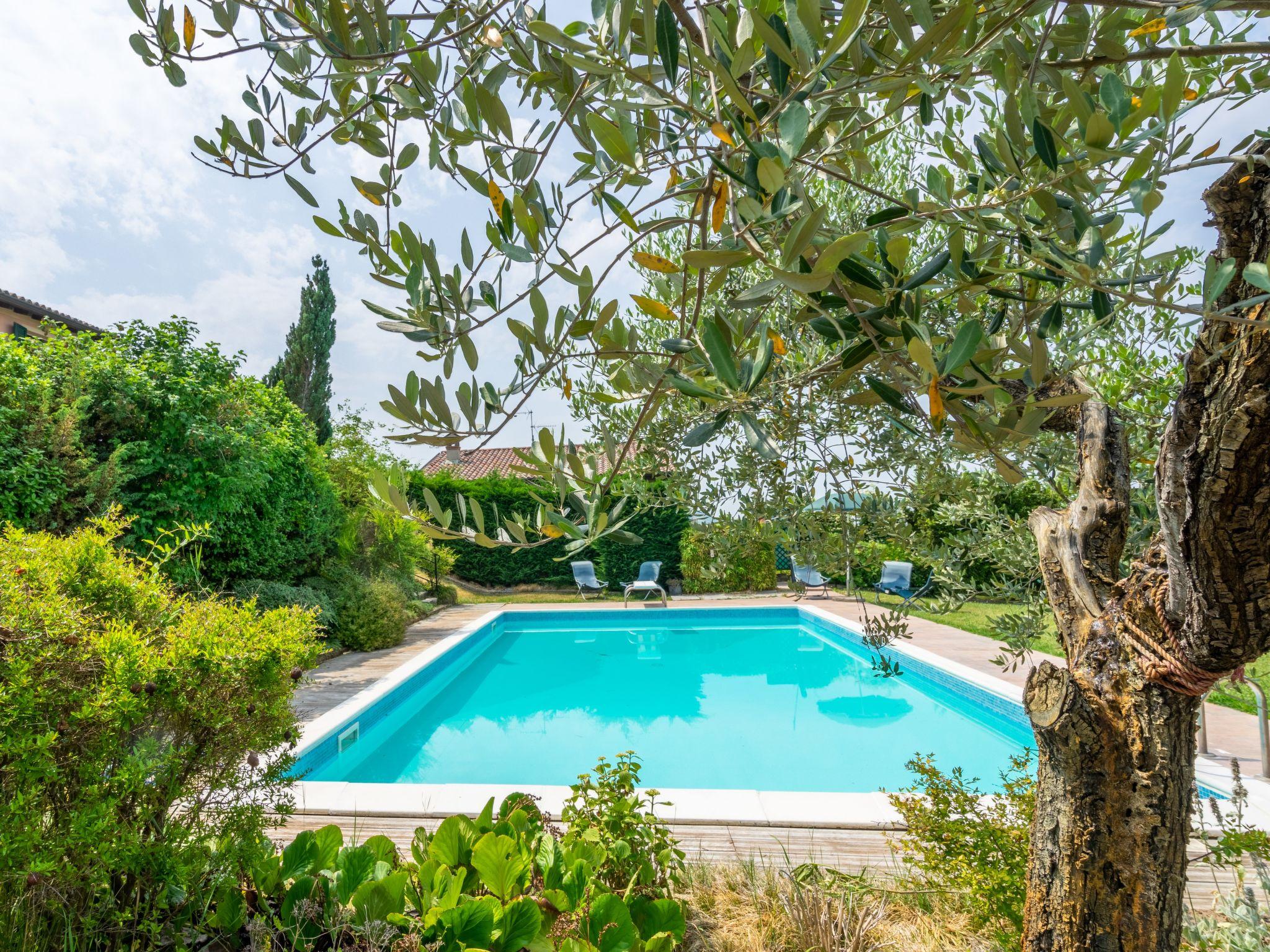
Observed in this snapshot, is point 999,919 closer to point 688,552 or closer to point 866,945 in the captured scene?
point 866,945

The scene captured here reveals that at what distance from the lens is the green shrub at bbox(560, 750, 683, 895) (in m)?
3.09

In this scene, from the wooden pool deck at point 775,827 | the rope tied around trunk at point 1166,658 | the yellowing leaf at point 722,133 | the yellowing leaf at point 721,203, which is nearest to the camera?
the yellowing leaf at point 722,133

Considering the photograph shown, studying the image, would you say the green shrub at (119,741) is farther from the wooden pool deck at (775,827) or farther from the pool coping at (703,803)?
the pool coping at (703,803)

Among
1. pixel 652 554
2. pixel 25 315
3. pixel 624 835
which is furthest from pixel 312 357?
pixel 624 835

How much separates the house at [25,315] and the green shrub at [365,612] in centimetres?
1020

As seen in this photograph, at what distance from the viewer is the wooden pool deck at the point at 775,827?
383 cm

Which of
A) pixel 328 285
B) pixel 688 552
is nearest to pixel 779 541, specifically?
pixel 688 552

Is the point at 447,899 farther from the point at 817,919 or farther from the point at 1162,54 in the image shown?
the point at 1162,54

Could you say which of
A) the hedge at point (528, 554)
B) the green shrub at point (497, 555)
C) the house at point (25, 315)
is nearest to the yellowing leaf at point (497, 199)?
the hedge at point (528, 554)

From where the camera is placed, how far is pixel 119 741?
7.75 feet

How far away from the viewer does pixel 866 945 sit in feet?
8.85

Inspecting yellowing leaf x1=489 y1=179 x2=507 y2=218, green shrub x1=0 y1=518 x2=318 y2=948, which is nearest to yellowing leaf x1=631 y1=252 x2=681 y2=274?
yellowing leaf x1=489 y1=179 x2=507 y2=218

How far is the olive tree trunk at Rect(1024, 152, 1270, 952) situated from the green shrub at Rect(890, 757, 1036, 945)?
0.68 meters

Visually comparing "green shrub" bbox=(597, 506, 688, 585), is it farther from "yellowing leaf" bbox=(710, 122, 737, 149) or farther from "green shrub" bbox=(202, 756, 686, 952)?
"yellowing leaf" bbox=(710, 122, 737, 149)
